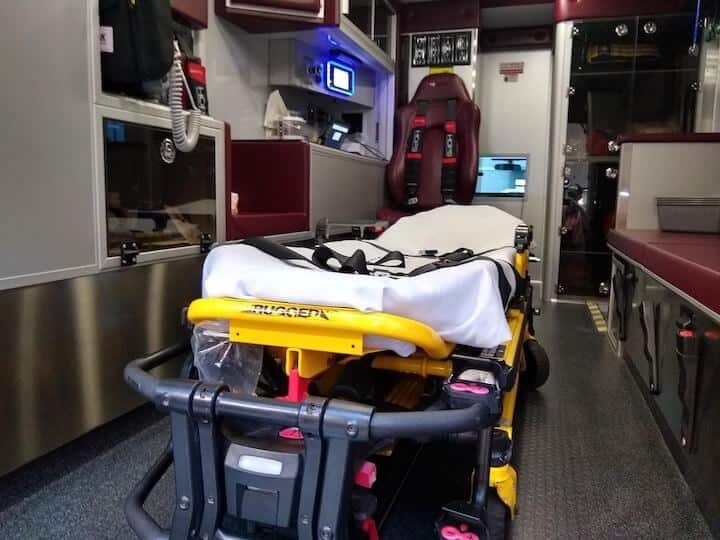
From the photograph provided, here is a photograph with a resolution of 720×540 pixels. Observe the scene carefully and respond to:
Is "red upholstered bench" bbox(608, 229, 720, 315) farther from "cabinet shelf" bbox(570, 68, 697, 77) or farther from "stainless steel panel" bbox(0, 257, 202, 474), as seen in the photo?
"cabinet shelf" bbox(570, 68, 697, 77)

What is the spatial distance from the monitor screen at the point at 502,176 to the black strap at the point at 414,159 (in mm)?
906

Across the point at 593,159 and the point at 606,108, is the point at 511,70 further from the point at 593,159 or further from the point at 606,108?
Answer: the point at 593,159

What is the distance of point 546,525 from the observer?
57.0 inches

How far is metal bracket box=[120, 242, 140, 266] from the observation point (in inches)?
71.4

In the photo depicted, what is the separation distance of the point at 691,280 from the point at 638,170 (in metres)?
1.81

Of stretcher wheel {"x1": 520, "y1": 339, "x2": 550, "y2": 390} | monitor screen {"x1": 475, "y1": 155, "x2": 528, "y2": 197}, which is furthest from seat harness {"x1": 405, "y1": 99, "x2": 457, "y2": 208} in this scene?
stretcher wheel {"x1": 520, "y1": 339, "x2": 550, "y2": 390}

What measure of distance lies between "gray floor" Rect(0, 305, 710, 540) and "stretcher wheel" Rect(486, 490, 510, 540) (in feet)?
0.63

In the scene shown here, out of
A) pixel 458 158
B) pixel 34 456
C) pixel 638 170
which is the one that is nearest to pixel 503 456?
pixel 34 456

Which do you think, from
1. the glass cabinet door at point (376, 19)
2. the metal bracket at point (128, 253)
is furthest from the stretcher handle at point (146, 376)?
the glass cabinet door at point (376, 19)

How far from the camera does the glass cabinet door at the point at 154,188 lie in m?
1.77

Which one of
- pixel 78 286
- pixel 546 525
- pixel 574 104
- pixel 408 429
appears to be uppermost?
pixel 574 104

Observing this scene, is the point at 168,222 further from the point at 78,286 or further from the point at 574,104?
the point at 574,104

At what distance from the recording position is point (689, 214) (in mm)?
2859

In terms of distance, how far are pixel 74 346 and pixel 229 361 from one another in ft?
1.93
